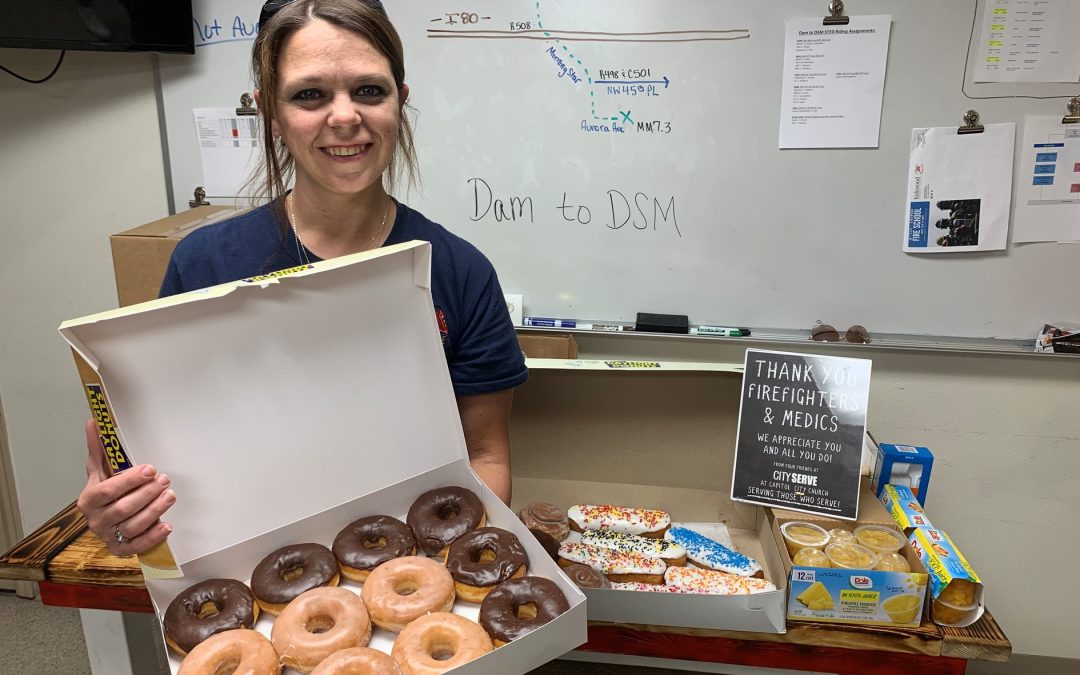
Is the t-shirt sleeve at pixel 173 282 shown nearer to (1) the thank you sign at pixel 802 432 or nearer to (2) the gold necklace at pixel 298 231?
(2) the gold necklace at pixel 298 231

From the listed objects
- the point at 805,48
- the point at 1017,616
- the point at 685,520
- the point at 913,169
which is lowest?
the point at 1017,616

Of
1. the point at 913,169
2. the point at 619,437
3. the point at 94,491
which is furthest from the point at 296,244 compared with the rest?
the point at 913,169

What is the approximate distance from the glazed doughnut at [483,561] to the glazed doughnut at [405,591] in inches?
0.9

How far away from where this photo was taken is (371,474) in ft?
3.49

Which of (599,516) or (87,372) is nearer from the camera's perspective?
(87,372)

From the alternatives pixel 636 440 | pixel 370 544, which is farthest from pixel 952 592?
pixel 370 544

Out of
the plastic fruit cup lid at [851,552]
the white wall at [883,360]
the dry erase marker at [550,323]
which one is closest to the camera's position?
the plastic fruit cup lid at [851,552]

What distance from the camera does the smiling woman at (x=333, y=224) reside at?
90cm

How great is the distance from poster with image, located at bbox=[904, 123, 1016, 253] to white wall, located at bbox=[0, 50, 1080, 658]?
35 centimetres

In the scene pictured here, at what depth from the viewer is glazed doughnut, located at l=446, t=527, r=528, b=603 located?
0.97 meters

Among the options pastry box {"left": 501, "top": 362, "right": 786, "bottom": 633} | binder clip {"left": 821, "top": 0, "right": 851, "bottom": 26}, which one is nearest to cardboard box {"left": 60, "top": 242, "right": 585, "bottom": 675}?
pastry box {"left": 501, "top": 362, "right": 786, "bottom": 633}

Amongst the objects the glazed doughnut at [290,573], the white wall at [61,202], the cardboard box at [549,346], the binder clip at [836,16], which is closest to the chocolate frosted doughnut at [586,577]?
the glazed doughnut at [290,573]

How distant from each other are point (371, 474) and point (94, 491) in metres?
0.37

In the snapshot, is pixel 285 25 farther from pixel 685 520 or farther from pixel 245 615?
pixel 685 520
